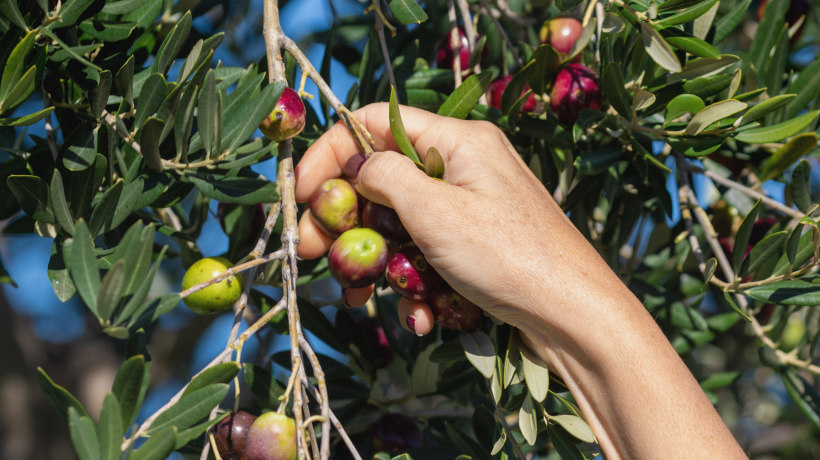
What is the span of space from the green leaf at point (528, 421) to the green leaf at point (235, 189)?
2.11ft

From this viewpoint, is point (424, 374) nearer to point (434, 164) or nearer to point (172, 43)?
point (434, 164)

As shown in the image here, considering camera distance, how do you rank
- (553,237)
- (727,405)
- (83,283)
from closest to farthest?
(83,283) < (553,237) < (727,405)

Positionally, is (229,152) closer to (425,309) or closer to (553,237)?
(425,309)

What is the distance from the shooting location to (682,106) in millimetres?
1521

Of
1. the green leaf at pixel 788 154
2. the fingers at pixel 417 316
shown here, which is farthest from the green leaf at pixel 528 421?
the green leaf at pixel 788 154

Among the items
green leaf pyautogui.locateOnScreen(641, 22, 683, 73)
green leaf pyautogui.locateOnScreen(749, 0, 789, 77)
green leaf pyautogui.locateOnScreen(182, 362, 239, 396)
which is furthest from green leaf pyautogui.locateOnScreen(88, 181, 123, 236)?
green leaf pyautogui.locateOnScreen(749, 0, 789, 77)

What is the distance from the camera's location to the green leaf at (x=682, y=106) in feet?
4.91

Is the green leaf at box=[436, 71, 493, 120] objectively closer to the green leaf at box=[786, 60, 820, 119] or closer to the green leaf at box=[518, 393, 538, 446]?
the green leaf at box=[518, 393, 538, 446]

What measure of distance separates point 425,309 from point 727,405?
269 cm

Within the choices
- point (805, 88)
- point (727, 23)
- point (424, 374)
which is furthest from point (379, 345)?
point (805, 88)

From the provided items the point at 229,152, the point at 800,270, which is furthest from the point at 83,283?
the point at 800,270

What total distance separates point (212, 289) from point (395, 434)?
792mm

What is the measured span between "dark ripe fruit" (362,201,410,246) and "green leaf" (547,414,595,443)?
49cm

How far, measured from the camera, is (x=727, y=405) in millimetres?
3480
